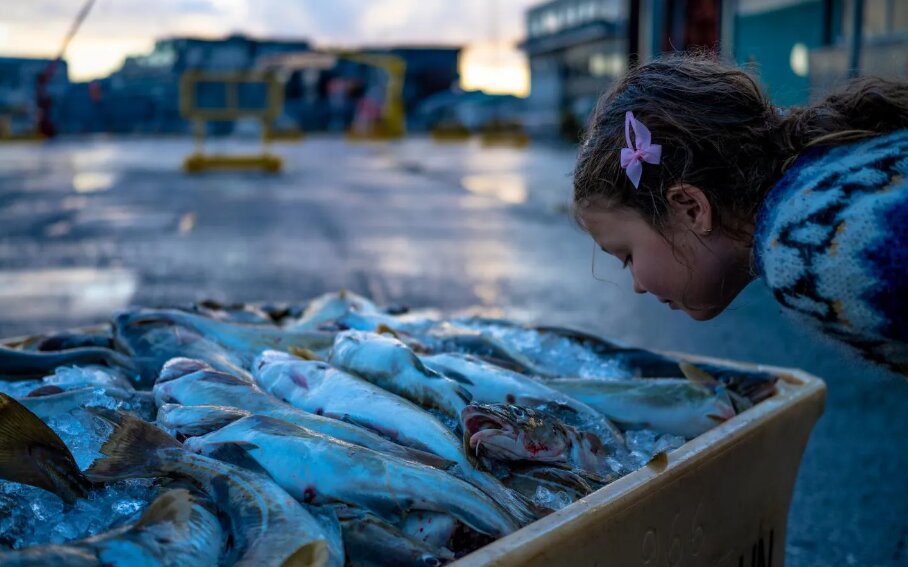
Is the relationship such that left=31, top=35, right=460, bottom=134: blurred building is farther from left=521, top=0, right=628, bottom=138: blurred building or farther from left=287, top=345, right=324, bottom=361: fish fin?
left=287, top=345, right=324, bottom=361: fish fin

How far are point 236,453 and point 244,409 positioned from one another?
300 mm

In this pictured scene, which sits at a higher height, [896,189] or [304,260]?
[896,189]

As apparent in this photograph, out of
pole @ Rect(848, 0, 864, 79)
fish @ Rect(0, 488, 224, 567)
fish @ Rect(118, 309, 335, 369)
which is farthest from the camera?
pole @ Rect(848, 0, 864, 79)

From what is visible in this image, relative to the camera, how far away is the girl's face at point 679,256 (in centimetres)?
202

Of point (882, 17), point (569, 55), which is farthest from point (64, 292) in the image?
point (569, 55)

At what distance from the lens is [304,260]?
27.6ft

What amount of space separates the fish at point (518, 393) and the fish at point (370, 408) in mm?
271

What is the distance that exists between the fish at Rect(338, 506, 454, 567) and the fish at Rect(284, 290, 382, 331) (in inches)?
63.4

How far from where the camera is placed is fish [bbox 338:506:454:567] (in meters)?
1.56

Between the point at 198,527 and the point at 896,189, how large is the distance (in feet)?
4.44

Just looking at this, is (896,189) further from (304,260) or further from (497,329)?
(304,260)

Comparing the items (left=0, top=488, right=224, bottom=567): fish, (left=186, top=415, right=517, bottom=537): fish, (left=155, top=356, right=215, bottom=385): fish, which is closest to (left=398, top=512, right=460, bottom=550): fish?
(left=186, top=415, right=517, bottom=537): fish

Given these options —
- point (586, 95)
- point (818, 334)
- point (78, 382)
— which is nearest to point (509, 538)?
point (818, 334)

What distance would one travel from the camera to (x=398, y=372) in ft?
7.66
